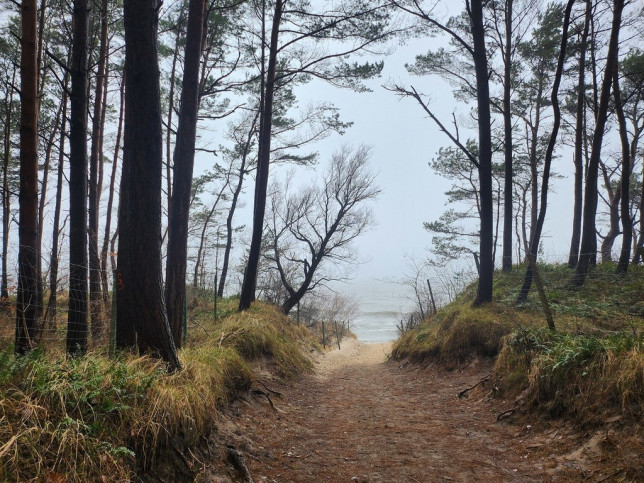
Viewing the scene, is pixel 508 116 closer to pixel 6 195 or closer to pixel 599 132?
pixel 599 132

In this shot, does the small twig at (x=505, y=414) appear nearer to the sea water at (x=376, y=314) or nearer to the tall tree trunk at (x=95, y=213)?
the tall tree trunk at (x=95, y=213)

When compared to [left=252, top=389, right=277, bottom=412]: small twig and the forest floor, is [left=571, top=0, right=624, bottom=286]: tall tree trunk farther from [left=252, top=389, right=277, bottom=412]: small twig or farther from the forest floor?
[left=252, top=389, right=277, bottom=412]: small twig

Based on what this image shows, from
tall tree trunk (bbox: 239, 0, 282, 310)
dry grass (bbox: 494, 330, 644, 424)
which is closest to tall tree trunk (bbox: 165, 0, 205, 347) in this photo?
tall tree trunk (bbox: 239, 0, 282, 310)

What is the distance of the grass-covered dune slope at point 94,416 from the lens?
213cm

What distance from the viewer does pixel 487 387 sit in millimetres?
5688

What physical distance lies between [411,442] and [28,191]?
542 centimetres

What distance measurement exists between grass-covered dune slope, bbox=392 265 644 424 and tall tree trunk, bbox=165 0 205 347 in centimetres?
465

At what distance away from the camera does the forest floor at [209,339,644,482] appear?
3.25 meters

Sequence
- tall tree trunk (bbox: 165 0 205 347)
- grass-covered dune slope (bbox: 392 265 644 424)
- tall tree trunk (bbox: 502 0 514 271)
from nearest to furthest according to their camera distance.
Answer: grass-covered dune slope (bbox: 392 265 644 424), tall tree trunk (bbox: 165 0 205 347), tall tree trunk (bbox: 502 0 514 271)

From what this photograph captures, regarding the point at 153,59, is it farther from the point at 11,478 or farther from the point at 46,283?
the point at 11,478

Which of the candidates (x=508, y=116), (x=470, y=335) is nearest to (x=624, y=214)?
(x=508, y=116)

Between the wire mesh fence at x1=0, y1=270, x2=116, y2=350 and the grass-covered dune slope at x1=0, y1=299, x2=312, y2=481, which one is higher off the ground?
the wire mesh fence at x1=0, y1=270, x2=116, y2=350

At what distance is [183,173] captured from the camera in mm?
5867

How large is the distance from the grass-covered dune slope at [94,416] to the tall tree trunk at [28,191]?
1145 mm
